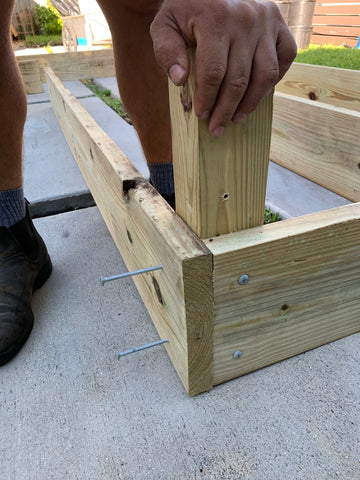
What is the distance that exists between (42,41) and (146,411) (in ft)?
54.8

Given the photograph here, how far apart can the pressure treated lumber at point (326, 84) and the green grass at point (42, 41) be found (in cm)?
1430

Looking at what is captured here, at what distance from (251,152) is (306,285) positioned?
351 mm

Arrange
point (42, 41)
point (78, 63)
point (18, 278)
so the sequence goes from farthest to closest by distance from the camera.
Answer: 1. point (42, 41)
2. point (78, 63)
3. point (18, 278)

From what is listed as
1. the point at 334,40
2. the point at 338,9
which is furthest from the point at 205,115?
the point at 338,9

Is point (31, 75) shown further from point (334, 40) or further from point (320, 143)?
point (334, 40)

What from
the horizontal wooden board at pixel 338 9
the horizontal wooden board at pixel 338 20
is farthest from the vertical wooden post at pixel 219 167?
the horizontal wooden board at pixel 338 9

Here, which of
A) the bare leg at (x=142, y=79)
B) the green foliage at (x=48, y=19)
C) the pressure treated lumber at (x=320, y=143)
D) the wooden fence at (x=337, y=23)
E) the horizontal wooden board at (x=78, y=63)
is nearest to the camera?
the bare leg at (x=142, y=79)

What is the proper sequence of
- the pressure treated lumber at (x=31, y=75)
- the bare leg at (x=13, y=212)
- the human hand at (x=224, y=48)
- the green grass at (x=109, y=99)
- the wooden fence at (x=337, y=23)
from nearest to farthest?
the human hand at (x=224, y=48), the bare leg at (x=13, y=212), the green grass at (x=109, y=99), the pressure treated lumber at (x=31, y=75), the wooden fence at (x=337, y=23)

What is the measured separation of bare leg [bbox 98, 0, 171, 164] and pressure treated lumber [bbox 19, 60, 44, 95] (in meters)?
2.76

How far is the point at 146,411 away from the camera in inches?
34.9

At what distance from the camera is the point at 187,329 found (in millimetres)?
776

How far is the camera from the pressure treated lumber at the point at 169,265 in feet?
2.39

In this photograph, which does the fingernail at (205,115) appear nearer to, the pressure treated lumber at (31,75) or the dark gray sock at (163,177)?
the dark gray sock at (163,177)

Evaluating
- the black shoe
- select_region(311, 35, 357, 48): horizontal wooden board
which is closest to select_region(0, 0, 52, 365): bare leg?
the black shoe
